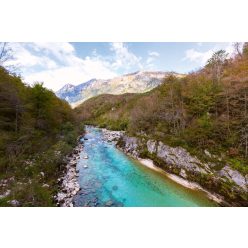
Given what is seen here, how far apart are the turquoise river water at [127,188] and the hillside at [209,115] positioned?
2306 millimetres

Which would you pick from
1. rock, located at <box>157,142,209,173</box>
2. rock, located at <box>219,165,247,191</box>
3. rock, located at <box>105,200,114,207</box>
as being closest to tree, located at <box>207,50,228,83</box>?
rock, located at <box>157,142,209,173</box>

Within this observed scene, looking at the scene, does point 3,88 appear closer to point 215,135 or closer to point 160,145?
point 160,145

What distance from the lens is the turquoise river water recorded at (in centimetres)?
975

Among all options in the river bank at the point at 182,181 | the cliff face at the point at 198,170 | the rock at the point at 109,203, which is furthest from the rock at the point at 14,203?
the cliff face at the point at 198,170

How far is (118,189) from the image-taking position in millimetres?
11219

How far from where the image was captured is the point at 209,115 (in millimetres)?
14633

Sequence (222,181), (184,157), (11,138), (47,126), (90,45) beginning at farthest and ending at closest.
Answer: (47,126), (184,157), (11,138), (222,181), (90,45)

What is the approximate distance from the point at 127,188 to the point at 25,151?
6.85m

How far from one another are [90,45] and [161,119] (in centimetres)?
1132

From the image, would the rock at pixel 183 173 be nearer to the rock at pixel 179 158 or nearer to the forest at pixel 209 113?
the rock at pixel 179 158

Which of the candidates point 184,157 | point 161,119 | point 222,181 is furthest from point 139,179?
point 161,119

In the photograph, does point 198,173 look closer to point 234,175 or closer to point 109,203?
point 234,175

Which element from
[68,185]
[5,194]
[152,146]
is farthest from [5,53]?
[152,146]

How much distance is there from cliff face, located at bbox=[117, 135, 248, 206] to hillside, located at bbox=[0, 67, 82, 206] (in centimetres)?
729
